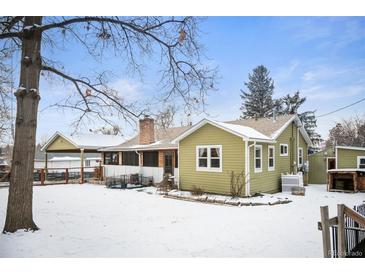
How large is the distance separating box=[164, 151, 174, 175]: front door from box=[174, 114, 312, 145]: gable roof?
1.53m

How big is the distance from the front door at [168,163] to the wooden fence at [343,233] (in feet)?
23.4

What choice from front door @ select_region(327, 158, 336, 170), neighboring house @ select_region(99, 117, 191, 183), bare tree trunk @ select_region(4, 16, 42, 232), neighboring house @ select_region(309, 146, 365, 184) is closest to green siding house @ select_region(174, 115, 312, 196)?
neighboring house @ select_region(309, 146, 365, 184)

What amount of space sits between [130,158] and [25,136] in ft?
25.9

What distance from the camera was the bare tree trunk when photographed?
12.1 ft

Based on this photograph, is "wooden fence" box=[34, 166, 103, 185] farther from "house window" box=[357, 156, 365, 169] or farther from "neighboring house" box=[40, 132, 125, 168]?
"house window" box=[357, 156, 365, 169]

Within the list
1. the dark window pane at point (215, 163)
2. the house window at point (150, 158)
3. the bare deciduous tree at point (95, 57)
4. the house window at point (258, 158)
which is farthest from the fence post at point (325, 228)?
the house window at point (150, 158)

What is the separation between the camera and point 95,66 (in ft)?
14.1

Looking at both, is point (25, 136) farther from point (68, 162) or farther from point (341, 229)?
point (68, 162)

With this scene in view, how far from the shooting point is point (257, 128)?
8.30 metres

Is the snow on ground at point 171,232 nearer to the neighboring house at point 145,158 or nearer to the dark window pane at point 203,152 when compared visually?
the dark window pane at point 203,152

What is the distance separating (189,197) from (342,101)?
461 cm

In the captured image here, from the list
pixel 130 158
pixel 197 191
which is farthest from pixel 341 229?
pixel 130 158
